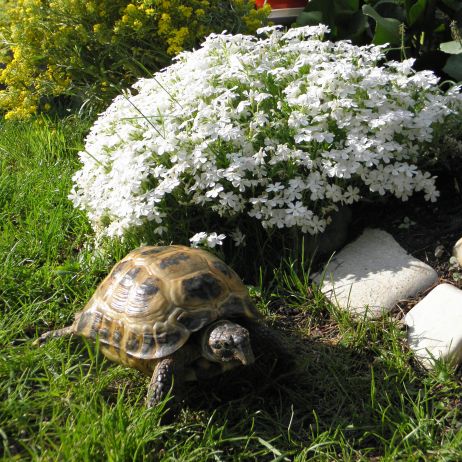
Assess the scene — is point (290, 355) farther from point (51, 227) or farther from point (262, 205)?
point (51, 227)

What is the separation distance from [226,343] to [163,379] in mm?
283

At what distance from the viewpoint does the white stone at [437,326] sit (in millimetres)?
2943

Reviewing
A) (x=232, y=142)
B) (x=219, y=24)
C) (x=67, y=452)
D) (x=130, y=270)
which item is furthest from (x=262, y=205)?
(x=219, y=24)

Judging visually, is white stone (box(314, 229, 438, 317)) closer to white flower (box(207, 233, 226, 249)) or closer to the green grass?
the green grass

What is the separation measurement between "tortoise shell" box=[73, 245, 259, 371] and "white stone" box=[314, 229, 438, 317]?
699 mm

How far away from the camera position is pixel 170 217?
12.1 ft

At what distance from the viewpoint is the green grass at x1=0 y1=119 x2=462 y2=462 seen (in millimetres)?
2484

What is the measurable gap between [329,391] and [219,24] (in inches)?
136

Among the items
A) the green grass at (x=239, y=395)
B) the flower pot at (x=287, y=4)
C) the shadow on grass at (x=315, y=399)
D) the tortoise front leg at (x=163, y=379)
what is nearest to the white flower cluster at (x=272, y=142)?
the green grass at (x=239, y=395)

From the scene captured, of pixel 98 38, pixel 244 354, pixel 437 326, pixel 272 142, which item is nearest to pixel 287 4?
pixel 98 38

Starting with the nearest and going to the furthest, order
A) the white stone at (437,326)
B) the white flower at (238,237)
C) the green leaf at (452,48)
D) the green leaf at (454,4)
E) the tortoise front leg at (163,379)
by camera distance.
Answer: the tortoise front leg at (163,379)
the white stone at (437,326)
the white flower at (238,237)
the green leaf at (452,48)
the green leaf at (454,4)

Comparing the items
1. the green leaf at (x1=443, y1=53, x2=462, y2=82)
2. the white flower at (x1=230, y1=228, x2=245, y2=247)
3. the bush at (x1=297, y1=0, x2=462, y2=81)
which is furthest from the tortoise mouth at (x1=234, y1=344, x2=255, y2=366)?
the bush at (x1=297, y1=0, x2=462, y2=81)

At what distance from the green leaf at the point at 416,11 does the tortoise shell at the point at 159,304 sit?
2782mm

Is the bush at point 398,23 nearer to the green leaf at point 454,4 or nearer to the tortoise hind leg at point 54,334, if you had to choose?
the green leaf at point 454,4
